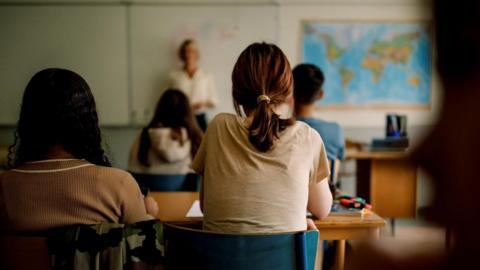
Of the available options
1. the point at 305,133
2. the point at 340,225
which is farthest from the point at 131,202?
the point at 340,225

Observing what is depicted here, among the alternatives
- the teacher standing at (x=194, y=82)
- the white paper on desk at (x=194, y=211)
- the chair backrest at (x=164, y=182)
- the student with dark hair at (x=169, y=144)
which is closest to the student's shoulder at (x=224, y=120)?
the white paper on desk at (x=194, y=211)

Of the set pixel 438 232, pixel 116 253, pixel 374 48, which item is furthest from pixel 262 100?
pixel 374 48

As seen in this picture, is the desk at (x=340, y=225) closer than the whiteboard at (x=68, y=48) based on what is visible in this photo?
Yes

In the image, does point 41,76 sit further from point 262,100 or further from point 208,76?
point 208,76

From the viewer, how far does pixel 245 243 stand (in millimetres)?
1167

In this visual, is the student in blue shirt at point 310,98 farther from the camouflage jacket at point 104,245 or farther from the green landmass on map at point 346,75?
the green landmass on map at point 346,75

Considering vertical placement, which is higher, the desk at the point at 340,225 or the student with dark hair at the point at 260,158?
the student with dark hair at the point at 260,158

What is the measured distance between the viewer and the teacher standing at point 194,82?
15.9ft

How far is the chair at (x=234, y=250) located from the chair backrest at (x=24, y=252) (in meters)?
0.28

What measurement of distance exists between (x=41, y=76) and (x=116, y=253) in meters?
0.55

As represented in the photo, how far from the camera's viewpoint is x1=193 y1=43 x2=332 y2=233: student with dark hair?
1.43 metres

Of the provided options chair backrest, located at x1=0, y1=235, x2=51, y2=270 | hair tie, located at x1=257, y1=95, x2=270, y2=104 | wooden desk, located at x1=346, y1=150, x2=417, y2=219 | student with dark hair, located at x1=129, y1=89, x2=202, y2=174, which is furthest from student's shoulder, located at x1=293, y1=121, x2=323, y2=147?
wooden desk, located at x1=346, y1=150, x2=417, y2=219

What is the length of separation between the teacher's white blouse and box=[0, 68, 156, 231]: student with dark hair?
3448 millimetres

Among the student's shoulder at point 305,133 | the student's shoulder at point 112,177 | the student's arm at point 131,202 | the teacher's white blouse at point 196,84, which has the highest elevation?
the teacher's white blouse at point 196,84
